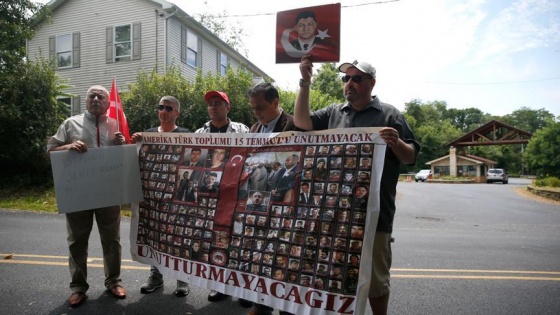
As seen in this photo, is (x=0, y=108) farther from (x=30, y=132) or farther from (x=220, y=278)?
(x=220, y=278)

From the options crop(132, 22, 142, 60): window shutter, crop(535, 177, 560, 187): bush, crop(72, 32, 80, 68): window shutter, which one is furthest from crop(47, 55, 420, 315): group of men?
crop(535, 177, 560, 187): bush

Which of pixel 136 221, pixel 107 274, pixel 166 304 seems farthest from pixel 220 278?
pixel 107 274

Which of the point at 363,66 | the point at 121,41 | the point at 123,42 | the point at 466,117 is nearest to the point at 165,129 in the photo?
the point at 363,66

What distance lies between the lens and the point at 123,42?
57.4 ft

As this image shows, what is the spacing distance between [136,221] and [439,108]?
116500 millimetres

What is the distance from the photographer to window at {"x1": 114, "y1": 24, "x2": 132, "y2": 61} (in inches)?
685

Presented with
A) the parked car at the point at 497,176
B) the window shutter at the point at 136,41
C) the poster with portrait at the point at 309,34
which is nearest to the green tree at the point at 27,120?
the window shutter at the point at 136,41

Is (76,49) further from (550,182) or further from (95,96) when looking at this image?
(550,182)

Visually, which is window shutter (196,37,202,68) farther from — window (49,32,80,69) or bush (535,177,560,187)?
bush (535,177,560,187)

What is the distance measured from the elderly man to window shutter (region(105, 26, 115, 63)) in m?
15.6

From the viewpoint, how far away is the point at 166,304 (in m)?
3.65

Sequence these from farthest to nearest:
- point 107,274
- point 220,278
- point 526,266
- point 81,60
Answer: point 81,60, point 526,266, point 107,274, point 220,278

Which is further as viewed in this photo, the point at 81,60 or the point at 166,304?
the point at 81,60

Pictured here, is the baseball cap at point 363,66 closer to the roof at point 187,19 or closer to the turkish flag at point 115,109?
the turkish flag at point 115,109
